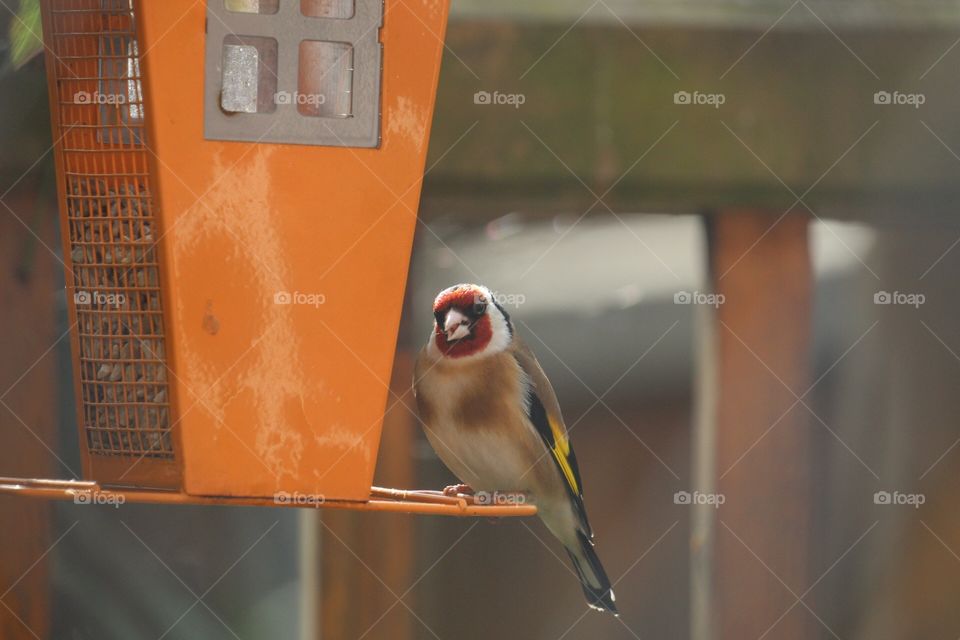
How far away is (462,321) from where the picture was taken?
303 cm

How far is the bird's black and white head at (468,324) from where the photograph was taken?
298 centimetres

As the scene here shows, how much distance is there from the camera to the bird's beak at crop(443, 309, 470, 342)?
2.98 meters

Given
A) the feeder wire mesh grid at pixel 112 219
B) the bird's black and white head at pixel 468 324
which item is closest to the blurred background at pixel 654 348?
the bird's black and white head at pixel 468 324

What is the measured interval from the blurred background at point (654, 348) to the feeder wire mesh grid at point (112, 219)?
3.43 feet

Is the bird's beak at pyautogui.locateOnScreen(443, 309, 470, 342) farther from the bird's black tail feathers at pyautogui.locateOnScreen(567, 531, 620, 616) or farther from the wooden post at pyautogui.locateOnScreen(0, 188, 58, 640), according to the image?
the wooden post at pyautogui.locateOnScreen(0, 188, 58, 640)

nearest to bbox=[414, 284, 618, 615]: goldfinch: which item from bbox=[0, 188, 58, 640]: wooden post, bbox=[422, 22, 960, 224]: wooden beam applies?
bbox=[422, 22, 960, 224]: wooden beam

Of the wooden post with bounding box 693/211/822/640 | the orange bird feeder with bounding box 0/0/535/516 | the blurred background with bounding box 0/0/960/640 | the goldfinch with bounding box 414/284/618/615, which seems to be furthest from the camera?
the wooden post with bounding box 693/211/822/640

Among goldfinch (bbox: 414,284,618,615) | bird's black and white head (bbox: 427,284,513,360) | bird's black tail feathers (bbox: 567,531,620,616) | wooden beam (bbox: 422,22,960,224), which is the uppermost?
wooden beam (bbox: 422,22,960,224)

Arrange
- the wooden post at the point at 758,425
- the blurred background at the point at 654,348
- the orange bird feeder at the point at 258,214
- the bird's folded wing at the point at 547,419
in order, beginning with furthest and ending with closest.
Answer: the wooden post at the point at 758,425
the blurred background at the point at 654,348
the bird's folded wing at the point at 547,419
the orange bird feeder at the point at 258,214

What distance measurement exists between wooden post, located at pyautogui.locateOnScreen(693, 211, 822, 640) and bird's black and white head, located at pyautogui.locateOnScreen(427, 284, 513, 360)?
87cm

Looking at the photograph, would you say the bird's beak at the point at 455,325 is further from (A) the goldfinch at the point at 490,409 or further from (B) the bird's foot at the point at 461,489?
(B) the bird's foot at the point at 461,489

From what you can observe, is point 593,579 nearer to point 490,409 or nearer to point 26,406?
point 490,409

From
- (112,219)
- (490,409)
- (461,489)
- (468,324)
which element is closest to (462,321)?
(468,324)

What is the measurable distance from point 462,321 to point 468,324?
32 mm
